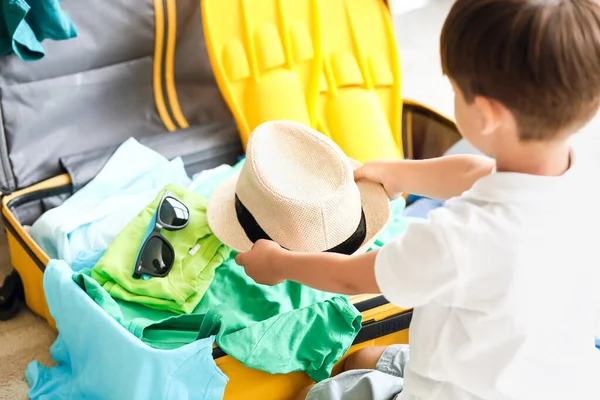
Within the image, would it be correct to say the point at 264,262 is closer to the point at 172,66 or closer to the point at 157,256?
the point at 157,256

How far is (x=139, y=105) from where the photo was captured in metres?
1.68

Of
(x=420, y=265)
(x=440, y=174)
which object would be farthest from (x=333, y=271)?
(x=440, y=174)

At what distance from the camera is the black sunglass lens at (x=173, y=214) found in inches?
50.9

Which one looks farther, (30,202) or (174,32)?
(174,32)

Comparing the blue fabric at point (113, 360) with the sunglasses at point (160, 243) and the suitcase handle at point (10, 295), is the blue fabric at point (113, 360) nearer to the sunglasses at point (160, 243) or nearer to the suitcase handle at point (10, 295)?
the sunglasses at point (160, 243)

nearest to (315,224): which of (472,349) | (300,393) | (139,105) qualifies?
(300,393)

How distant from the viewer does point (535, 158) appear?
82 cm

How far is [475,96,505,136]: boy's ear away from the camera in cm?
78

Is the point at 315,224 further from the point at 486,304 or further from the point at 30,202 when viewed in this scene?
the point at 30,202

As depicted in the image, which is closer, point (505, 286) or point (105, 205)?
point (505, 286)

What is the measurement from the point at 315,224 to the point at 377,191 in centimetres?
14

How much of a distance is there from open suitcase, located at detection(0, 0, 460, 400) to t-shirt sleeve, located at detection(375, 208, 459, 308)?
0.49 metres

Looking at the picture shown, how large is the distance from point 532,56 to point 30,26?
0.97 metres

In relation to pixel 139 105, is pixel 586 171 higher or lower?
higher
